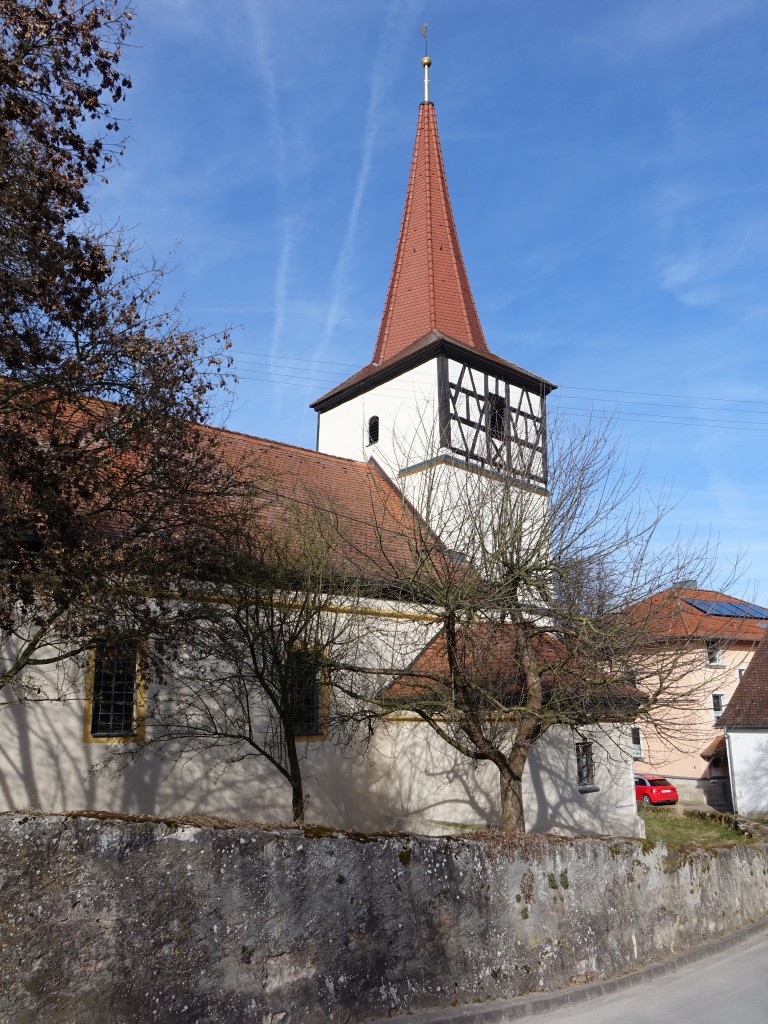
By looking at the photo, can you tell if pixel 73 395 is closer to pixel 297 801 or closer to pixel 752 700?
pixel 297 801

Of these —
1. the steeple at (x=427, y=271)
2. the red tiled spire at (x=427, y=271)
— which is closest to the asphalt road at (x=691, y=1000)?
the steeple at (x=427, y=271)

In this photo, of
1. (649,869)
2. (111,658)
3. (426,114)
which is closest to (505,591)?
(649,869)

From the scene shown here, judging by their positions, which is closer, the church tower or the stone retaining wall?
the stone retaining wall

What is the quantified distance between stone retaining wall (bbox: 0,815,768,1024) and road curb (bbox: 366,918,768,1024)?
9 centimetres

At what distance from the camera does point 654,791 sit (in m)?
29.4

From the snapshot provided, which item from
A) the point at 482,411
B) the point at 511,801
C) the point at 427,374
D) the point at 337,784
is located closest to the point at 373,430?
the point at 427,374

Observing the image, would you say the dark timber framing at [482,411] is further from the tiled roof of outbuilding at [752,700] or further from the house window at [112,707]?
the tiled roof of outbuilding at [752,700]

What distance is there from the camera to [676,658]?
1151cm

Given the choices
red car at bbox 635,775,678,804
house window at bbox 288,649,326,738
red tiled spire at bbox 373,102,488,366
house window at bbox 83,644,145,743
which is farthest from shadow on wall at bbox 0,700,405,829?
red car at bbox 635,775,678,804

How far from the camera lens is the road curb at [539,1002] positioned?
19.2ft

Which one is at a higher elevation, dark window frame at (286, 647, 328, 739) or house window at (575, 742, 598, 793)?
dark window frame at (286, 647, 328, 739)

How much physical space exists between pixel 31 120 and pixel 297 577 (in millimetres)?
7498

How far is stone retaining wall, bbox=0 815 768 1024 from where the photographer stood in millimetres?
4430

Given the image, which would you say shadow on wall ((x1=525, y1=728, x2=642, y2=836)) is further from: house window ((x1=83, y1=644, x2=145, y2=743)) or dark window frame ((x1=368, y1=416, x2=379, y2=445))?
dark window frame ((x1=368, y1=416, x2=379, y2=445))
